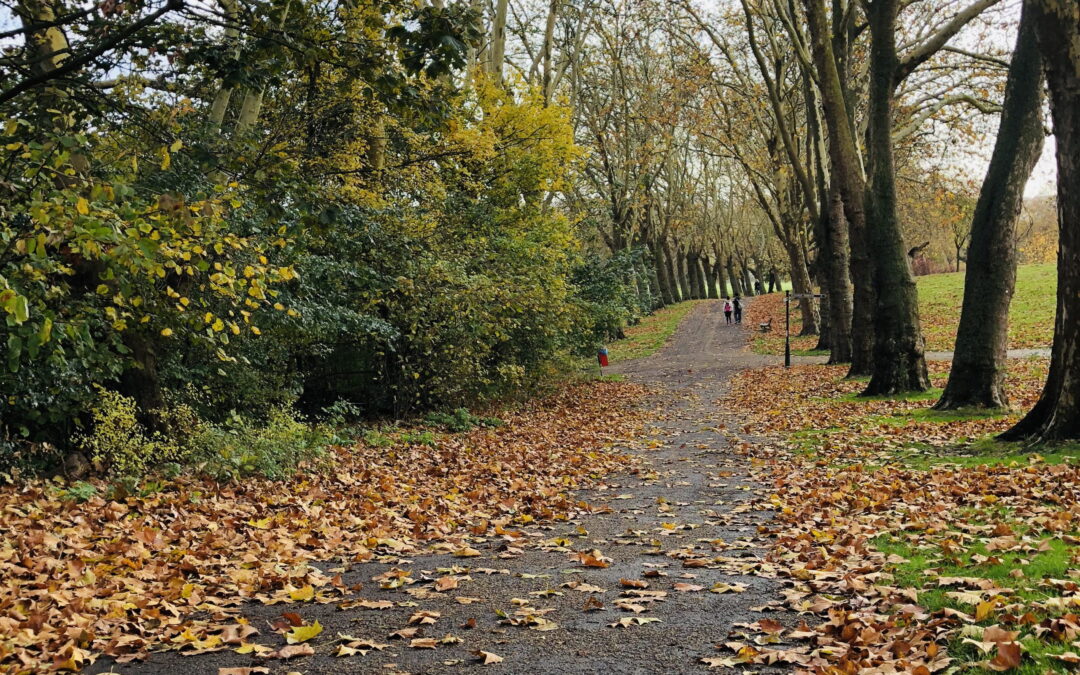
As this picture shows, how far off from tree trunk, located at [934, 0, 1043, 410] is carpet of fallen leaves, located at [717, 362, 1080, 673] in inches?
33.9

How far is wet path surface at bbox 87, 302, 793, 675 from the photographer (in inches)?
164

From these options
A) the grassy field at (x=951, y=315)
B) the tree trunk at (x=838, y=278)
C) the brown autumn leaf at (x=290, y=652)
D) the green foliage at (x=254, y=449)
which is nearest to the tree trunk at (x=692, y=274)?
the grassy field at (x=951, y=315)

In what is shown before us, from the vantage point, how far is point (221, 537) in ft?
21.4

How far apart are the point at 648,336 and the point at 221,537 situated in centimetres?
3562

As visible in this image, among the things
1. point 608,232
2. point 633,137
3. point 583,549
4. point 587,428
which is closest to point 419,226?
point 587,428

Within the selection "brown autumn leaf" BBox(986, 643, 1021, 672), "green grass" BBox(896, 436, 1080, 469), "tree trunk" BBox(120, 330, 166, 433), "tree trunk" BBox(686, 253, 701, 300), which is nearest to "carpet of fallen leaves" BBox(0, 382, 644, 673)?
"tree trunk" BBox(120, 330, 166, 433)

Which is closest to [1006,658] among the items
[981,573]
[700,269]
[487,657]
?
[981,573]

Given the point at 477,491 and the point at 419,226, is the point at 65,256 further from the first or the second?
the point at 419,226

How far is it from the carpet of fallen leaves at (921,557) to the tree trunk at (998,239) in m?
0.86

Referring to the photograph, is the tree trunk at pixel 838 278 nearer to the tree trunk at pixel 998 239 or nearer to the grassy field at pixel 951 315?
the grassy field at pixel 951 315

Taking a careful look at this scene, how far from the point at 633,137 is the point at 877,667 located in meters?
36.3

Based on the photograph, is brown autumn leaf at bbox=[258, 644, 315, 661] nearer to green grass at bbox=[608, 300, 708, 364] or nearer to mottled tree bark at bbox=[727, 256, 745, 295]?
green grass at bbox=[608, 300, 708, 364]

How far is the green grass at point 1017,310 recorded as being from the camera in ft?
86.9

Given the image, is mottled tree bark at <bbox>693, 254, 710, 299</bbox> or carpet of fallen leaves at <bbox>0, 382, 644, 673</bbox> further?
mottled tree bark at <bbox>693, 254, 710, 299</bbox>
